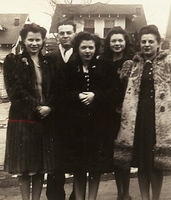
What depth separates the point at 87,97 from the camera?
4379 millimetres

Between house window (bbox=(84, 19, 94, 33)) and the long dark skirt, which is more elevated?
house window (bbox=(84, 19, 94, 33))

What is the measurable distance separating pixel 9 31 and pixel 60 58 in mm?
27662

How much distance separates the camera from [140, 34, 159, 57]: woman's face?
4.45m

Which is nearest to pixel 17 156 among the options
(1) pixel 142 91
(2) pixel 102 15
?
(1) pixel 142 91

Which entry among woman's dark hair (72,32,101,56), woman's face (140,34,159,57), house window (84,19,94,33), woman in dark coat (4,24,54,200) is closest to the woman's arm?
woman in dark coat (4,24,54,200)

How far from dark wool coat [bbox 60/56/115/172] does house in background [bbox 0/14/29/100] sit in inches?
983

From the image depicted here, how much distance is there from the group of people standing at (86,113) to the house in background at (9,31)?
982 inches

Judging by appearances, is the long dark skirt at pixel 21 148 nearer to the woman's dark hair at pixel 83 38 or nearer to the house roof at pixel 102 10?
the woman's dark hair at pixel 83 38

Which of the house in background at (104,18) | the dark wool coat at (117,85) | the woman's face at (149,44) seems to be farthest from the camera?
the house in background at (104,18)

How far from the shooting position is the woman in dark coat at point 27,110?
170 inches

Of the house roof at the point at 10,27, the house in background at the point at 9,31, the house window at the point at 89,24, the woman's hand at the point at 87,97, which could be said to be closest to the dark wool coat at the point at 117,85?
the woman's hand at the point at 87,97

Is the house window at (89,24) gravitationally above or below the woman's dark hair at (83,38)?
above

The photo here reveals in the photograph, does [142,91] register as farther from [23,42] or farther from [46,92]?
[23,42]

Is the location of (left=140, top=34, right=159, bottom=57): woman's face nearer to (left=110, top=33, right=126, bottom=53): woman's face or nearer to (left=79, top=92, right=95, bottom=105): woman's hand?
(left=110, top=33, right=126, bottom=53): woman's face
